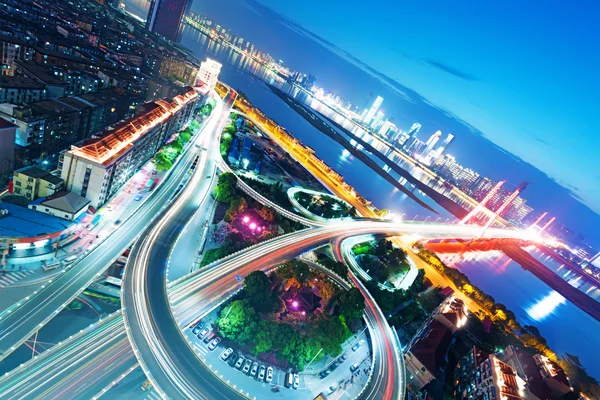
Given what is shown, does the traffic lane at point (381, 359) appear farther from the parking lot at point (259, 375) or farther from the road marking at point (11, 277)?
the road marking at point (11, 277)

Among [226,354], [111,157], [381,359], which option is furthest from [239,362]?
[111,157]

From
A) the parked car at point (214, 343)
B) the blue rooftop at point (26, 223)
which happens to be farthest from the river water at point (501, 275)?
the blue rooftop at point (26, 223)

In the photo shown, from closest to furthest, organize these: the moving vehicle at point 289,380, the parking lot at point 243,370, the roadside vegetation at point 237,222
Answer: the parking lot at point 243,370, the moving vehicle at point 289,380, the roadside vegetation at point 237,222

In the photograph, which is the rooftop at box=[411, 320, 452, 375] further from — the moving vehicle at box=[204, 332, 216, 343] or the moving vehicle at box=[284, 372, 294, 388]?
the moving vehicle at box=[204, 332, 216, 343]

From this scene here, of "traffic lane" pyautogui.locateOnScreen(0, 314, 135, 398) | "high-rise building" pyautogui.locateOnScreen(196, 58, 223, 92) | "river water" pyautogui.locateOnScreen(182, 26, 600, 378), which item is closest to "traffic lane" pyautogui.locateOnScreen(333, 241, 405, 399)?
"traffic lane" pyautogui.locateOnScreen(0, 314, 135, 398)

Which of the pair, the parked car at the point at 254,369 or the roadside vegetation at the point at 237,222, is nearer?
the parked car at the point at 254,369

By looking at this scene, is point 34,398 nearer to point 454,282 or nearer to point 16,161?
point 16,161
